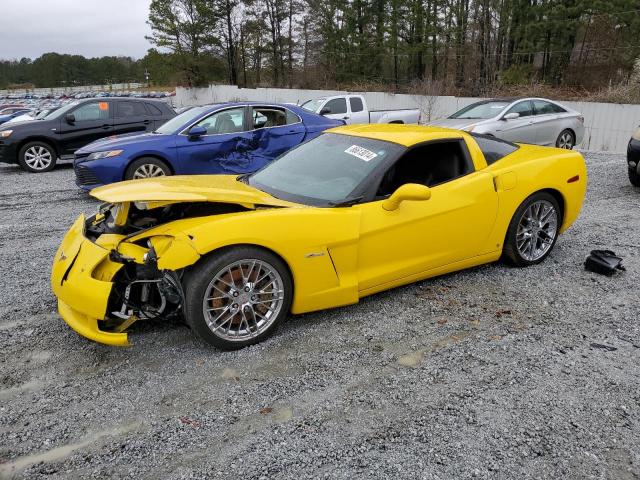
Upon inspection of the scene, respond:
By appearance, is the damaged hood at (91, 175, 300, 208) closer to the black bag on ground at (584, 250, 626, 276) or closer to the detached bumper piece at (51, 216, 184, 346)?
the detached bumper piece at (51, 216, 184, 346)

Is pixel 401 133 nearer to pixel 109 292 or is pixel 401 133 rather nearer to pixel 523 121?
pixel 109 292

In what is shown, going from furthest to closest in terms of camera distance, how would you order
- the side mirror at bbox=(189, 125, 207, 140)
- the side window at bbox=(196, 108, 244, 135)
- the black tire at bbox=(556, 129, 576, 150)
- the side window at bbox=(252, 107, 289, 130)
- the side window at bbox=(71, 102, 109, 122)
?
the black tire at bbox=(556, 129, 576, 150)
the side window at bbox=(71, 102, 109, 122)
the side window at bbox=(252, 107, 289, 130)
the side window at bbox=(196, 108, 244, 135)
the side mirror at bbox=(189, 125, 207, 140)

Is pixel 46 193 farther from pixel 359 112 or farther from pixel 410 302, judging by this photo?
pixel 359 112

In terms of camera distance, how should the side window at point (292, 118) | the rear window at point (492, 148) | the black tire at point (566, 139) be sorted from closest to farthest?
the rear window at point (492, 148), the side window at point (292, 118), the black tire at point (566, 139)

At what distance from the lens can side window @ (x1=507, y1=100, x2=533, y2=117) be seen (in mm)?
10773

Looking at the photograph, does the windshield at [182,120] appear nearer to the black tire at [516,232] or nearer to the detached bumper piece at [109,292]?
the detached bumper piece at [109,292]

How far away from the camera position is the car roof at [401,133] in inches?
156

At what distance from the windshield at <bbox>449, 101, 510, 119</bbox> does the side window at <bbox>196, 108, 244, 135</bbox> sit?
5530 mm

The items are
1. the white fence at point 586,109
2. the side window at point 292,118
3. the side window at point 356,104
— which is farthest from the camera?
the white fence at point 586,109

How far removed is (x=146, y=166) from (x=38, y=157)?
178 inches

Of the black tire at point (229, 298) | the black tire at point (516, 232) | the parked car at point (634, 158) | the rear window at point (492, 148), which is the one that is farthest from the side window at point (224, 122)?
the parked car at point (634, 158)

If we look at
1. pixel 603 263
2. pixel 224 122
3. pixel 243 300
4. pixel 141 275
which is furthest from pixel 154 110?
pixel 603 263

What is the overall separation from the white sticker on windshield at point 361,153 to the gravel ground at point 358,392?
113cm

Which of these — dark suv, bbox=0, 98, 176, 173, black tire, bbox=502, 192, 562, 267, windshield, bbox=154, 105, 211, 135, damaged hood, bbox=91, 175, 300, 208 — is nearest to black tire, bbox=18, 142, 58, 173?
dark suv, bbox=0, 98, 176, 173
